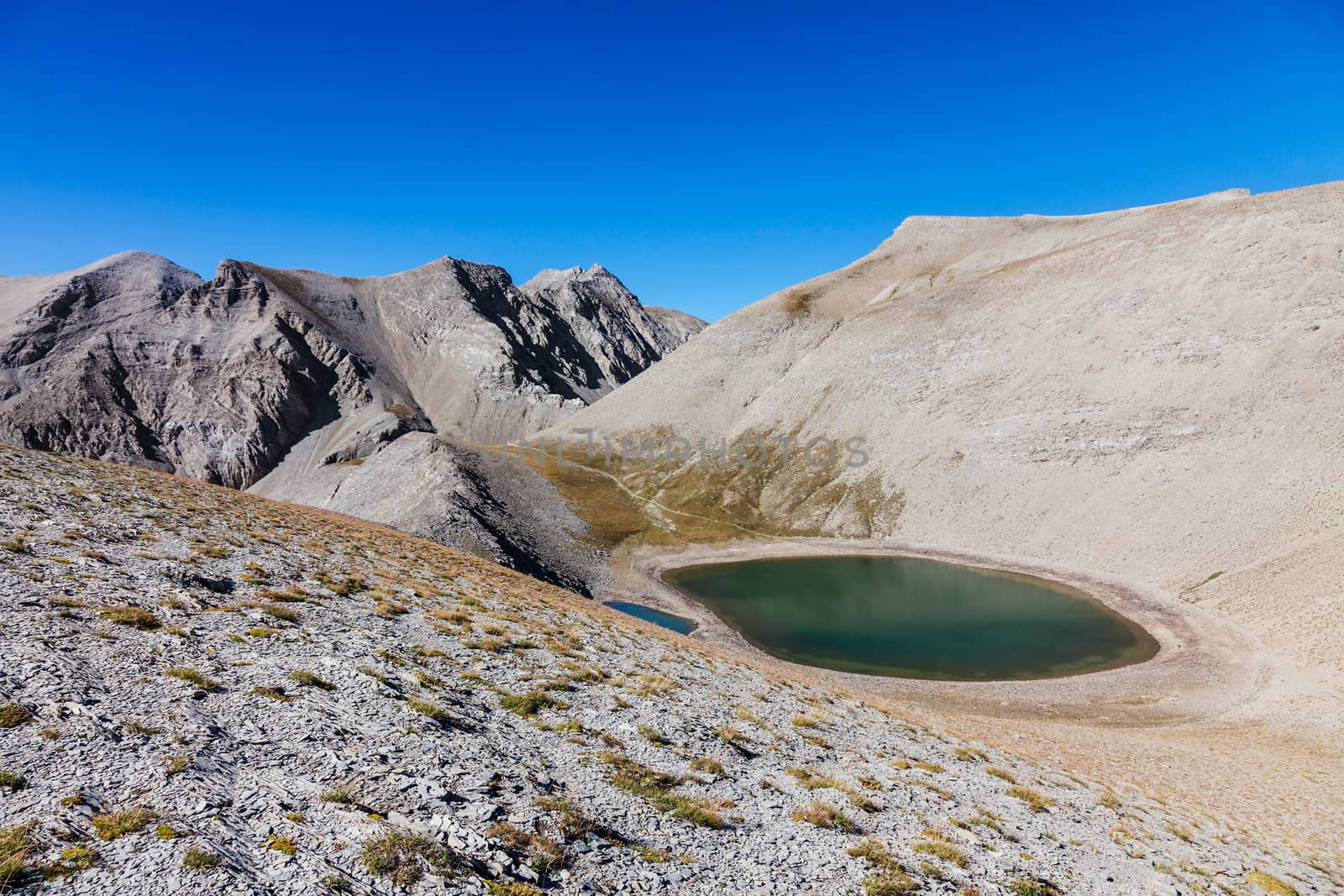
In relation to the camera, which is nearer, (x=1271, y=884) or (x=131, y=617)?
(x=131, y=617)

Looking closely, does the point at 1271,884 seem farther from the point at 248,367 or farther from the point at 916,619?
the point at 248,367

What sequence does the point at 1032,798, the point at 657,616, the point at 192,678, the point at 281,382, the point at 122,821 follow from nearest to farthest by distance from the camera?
the point at 122,821 → the point at 192,678 → the point at 1032,798 → the point at 657,616 → the point at 281,382

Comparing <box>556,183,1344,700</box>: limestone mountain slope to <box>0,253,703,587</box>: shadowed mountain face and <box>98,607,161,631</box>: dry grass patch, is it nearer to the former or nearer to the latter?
<box>0,253,703,587</box>: shadowed mountain face

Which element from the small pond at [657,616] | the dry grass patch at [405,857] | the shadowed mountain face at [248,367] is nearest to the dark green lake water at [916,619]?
the small pond at [657,616]

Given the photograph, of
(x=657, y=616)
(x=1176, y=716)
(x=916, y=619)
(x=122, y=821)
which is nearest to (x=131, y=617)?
(x=122, y=821)

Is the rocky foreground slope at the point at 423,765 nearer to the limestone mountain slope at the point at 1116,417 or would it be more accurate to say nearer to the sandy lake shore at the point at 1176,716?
the sandy lake shore at the point at 1176,716

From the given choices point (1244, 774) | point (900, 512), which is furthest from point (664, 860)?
point (900, 512)

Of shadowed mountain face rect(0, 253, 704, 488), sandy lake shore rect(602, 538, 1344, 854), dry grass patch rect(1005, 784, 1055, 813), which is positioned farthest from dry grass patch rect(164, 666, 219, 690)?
shadowed mountain face rect(0, 253, 704, 488)

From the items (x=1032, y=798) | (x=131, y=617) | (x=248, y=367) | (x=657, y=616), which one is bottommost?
(x=657, y=616)
